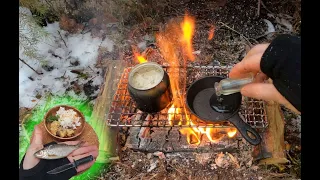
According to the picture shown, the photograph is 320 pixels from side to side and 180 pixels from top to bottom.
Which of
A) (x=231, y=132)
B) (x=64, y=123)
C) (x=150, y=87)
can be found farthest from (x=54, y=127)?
(x=231, y=132)

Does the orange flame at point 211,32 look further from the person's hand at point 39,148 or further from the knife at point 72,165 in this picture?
the knife at point 72,165

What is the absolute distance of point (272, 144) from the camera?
11.7ft

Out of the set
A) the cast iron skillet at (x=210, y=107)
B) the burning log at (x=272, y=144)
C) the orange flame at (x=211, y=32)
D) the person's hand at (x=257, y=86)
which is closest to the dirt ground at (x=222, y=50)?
the orange flame at (x=211, y=32)

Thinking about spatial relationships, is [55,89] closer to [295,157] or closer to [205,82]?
[205,82]

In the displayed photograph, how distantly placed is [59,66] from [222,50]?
2241mm

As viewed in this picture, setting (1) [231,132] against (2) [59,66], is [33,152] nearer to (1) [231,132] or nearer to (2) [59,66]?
(2) [59,66]

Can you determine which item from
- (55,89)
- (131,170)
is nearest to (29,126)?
(55,89)

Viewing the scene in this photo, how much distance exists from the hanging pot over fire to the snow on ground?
1373 millimetres

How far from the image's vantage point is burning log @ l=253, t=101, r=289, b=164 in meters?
3.54

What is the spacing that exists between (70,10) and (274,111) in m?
3.29

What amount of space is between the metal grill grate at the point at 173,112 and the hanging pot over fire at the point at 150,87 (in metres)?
0.16

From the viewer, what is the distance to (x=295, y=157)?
387 cm

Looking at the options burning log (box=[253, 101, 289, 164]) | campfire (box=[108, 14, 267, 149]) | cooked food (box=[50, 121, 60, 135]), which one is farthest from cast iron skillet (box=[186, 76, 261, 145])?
cooked food (box=[50, 121, 60, 135])

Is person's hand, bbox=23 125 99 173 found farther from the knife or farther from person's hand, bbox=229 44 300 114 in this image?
person's hand, bbox=229 44 300 114
